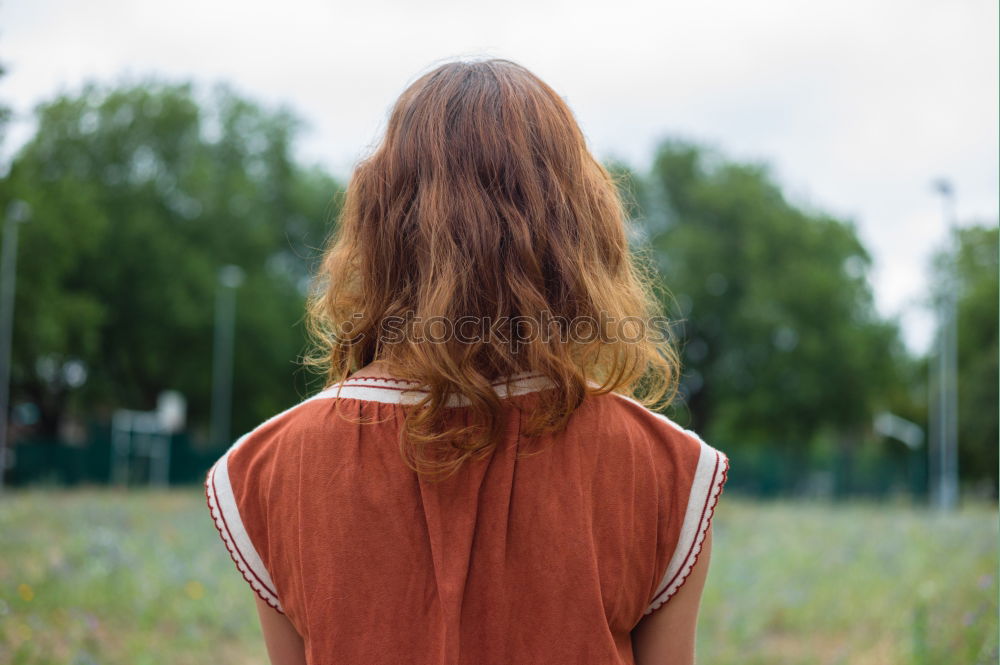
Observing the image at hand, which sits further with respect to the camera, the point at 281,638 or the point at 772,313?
the point at 772,313

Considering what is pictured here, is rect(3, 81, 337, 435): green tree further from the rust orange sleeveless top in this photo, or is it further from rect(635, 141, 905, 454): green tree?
the rust orange sleeveless top

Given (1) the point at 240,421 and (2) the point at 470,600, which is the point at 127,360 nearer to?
(1) the point at 240,421

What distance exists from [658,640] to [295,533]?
603 millimetres

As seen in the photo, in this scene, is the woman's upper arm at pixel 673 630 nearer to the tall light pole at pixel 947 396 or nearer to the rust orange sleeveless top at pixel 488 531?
the rust orange sleeveless top at pixel 488 531

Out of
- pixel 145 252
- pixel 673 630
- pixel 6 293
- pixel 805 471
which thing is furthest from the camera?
pixel 805 471

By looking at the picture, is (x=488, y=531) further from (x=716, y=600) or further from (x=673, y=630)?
(x=716, y=600)

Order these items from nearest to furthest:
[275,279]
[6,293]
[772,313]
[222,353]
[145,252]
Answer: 1. [6,293]
2. [145,252]
3. [222,353]
4. [772,313]
5. [275,279]

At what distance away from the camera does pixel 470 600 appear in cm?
143

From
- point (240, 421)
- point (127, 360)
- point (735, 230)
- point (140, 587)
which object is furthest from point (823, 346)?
point (140, 587)

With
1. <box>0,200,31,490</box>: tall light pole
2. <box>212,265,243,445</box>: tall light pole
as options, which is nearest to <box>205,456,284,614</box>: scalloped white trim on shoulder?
<box>0,200,31,490</box>: tall light pole

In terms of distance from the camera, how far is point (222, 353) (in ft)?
123

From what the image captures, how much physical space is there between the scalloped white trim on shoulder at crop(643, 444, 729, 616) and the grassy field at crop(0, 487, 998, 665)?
9.49 ft

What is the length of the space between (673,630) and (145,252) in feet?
119

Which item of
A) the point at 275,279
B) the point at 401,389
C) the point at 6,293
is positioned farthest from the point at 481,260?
the point at 275,279
